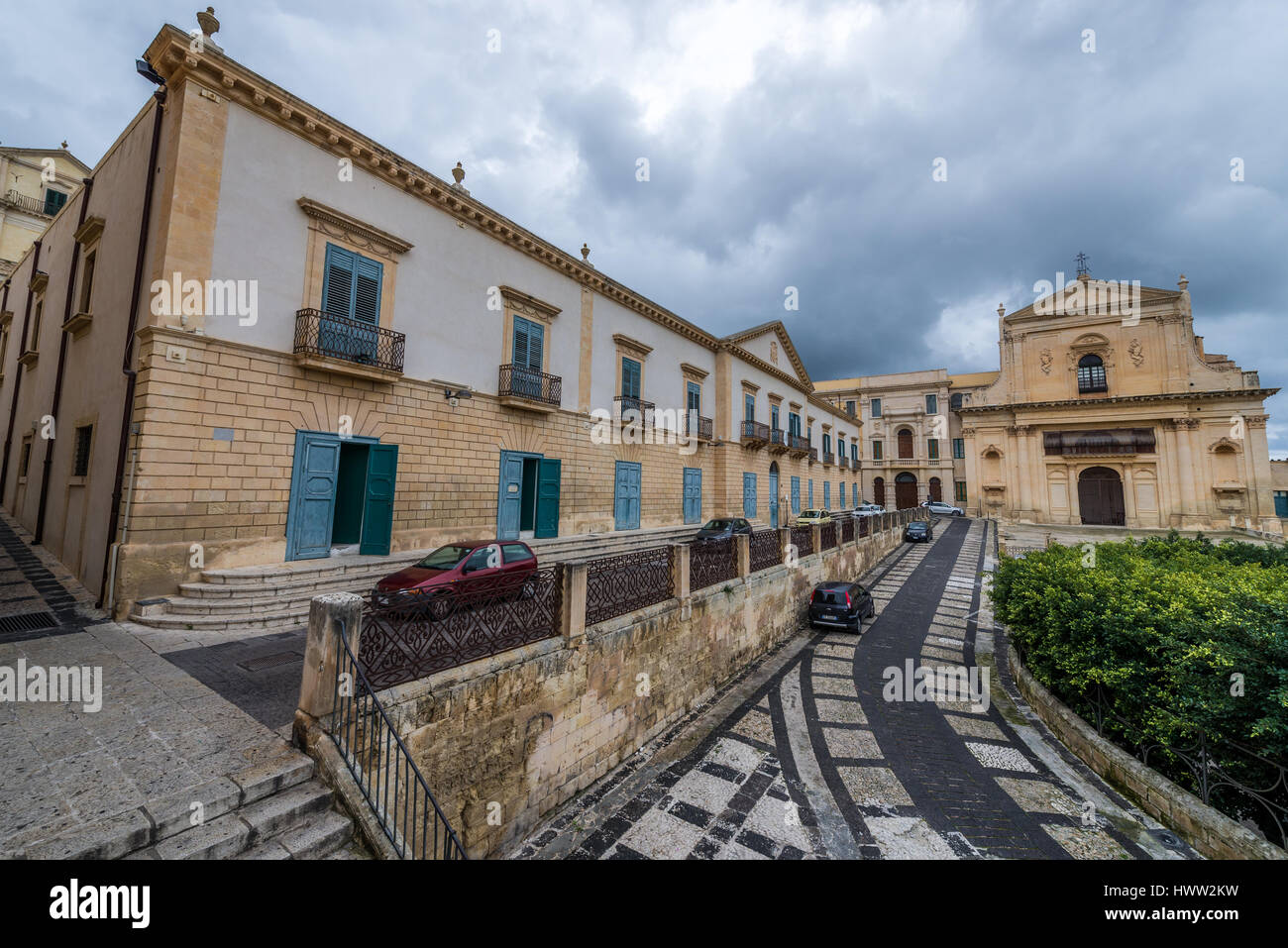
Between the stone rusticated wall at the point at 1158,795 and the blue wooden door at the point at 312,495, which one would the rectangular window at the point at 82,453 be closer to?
the blue wooden door at the point at 312,495

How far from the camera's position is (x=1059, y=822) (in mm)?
5523

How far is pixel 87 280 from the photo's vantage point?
10.5 m

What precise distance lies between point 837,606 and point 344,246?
46.5ft

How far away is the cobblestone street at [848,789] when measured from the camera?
17.3 feet

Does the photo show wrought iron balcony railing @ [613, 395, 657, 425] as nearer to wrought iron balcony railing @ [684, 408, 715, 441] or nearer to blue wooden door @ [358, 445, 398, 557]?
wrought iron balcony railing @ [684, 408, 715, 441]

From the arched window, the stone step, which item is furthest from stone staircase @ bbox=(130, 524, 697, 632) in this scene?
the arched window

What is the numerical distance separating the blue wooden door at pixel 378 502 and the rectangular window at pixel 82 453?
4.95 m

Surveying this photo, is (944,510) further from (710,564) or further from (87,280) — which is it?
(87,280)

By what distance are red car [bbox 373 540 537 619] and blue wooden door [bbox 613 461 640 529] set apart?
25.0ft

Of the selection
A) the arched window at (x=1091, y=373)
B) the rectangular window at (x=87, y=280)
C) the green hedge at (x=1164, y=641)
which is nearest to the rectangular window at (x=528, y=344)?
the rectangular window at (x=87, y=280)

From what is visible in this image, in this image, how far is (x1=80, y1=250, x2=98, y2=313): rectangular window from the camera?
10336 mm

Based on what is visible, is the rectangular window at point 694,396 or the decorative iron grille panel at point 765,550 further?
the rectangular window at point 694,396
